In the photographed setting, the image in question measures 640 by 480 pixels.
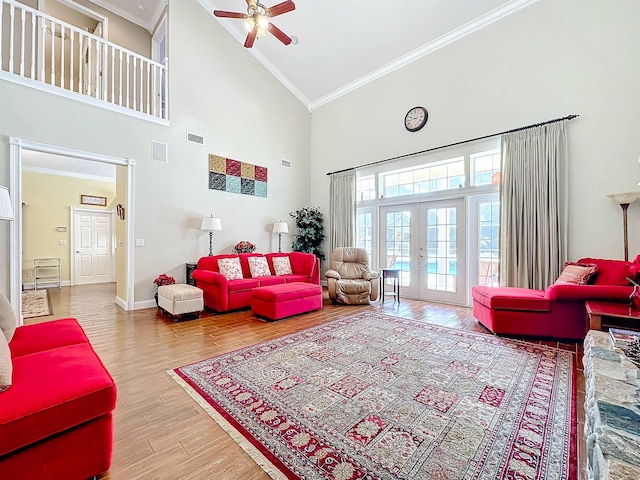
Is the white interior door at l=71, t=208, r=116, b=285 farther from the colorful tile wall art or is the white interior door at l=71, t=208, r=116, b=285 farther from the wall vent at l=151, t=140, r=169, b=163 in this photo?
the colorful tile wall art

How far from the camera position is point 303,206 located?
7.50 meters

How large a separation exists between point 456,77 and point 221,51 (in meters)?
4.64

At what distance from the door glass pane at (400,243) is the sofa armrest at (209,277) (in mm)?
3440

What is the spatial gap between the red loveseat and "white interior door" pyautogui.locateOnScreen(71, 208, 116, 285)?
934 centimetres

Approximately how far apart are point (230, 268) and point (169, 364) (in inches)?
96.6

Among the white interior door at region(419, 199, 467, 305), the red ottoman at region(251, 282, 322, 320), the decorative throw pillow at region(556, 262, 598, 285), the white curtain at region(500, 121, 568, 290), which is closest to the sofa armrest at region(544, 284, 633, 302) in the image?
the decorative throw pillow at region(556, 262, 598, 285)

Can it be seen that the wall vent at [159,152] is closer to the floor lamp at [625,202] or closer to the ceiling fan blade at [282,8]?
the ceiling fan blade at [282,8]

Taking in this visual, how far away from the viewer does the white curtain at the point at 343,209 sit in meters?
6.56

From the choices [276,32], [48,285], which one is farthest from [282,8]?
[48,285]

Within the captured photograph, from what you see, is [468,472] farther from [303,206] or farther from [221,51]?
[221,51]

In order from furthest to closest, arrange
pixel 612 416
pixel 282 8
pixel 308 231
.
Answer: pixel 308 231 < pixel 282 8 < pixel 612 416

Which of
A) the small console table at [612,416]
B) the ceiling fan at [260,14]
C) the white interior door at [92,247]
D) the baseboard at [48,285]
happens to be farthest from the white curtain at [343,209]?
the baseboard at [48,285]

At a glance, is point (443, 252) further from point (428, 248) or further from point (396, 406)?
point (396, 406)

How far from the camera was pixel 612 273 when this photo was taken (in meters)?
3.15
